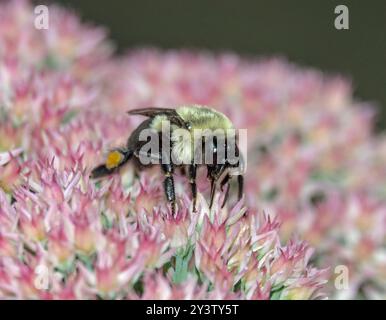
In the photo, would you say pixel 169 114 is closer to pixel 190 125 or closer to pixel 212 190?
pixel 190 125

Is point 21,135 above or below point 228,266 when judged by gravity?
above

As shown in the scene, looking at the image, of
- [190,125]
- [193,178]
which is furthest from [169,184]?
[190,125]

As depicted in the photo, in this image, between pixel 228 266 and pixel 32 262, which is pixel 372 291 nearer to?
pixel 228 266

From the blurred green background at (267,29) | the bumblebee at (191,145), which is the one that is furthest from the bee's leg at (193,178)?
the blurred green background at (267,29)

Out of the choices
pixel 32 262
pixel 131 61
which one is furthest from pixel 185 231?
pixel 131 61

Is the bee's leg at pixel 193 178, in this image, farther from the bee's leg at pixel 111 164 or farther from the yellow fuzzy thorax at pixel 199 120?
the bee's leg at pixel 111 164
